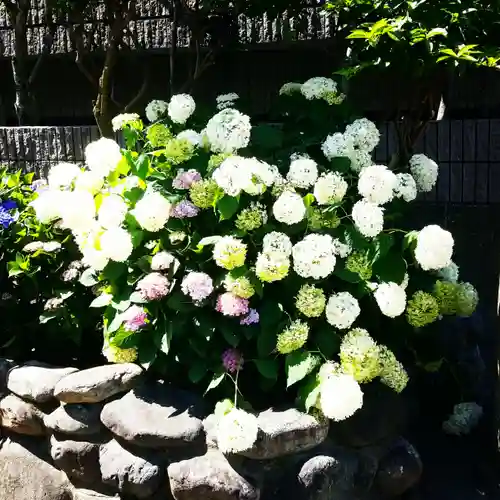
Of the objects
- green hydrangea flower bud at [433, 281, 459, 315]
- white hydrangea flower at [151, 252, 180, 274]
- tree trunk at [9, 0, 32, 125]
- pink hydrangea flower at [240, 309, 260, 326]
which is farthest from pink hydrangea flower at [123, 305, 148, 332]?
tree trunk at [9, 0, 32, 125]

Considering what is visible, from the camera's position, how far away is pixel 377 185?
2.76 meters

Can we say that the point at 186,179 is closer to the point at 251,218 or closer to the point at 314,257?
the point at 251,218

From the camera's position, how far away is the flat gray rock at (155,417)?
2.71m

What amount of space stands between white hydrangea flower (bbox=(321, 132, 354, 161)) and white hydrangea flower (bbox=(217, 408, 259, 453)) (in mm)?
1080

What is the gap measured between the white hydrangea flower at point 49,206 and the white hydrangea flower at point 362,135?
1.26 meters

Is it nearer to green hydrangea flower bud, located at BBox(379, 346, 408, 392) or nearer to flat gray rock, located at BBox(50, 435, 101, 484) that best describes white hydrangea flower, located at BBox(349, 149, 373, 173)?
green hydrangea flower bud, located at BBox(379, 346, 408, 392)

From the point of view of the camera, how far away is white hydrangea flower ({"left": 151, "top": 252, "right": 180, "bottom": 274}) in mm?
2777

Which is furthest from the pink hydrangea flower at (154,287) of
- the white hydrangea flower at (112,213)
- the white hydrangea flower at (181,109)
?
the white hydrangea flower at (181,109)

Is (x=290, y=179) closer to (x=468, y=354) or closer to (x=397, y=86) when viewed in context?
(x=468, y=354)

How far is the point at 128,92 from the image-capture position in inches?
227

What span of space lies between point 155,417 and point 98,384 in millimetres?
288

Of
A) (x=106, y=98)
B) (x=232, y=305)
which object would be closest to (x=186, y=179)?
(x=232, y=305)

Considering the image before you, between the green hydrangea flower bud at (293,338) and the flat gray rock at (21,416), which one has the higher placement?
the green hydrangea flower bud at (293,338)

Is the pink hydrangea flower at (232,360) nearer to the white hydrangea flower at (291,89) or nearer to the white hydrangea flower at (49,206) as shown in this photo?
the white hydrangea flower at (49,206)
